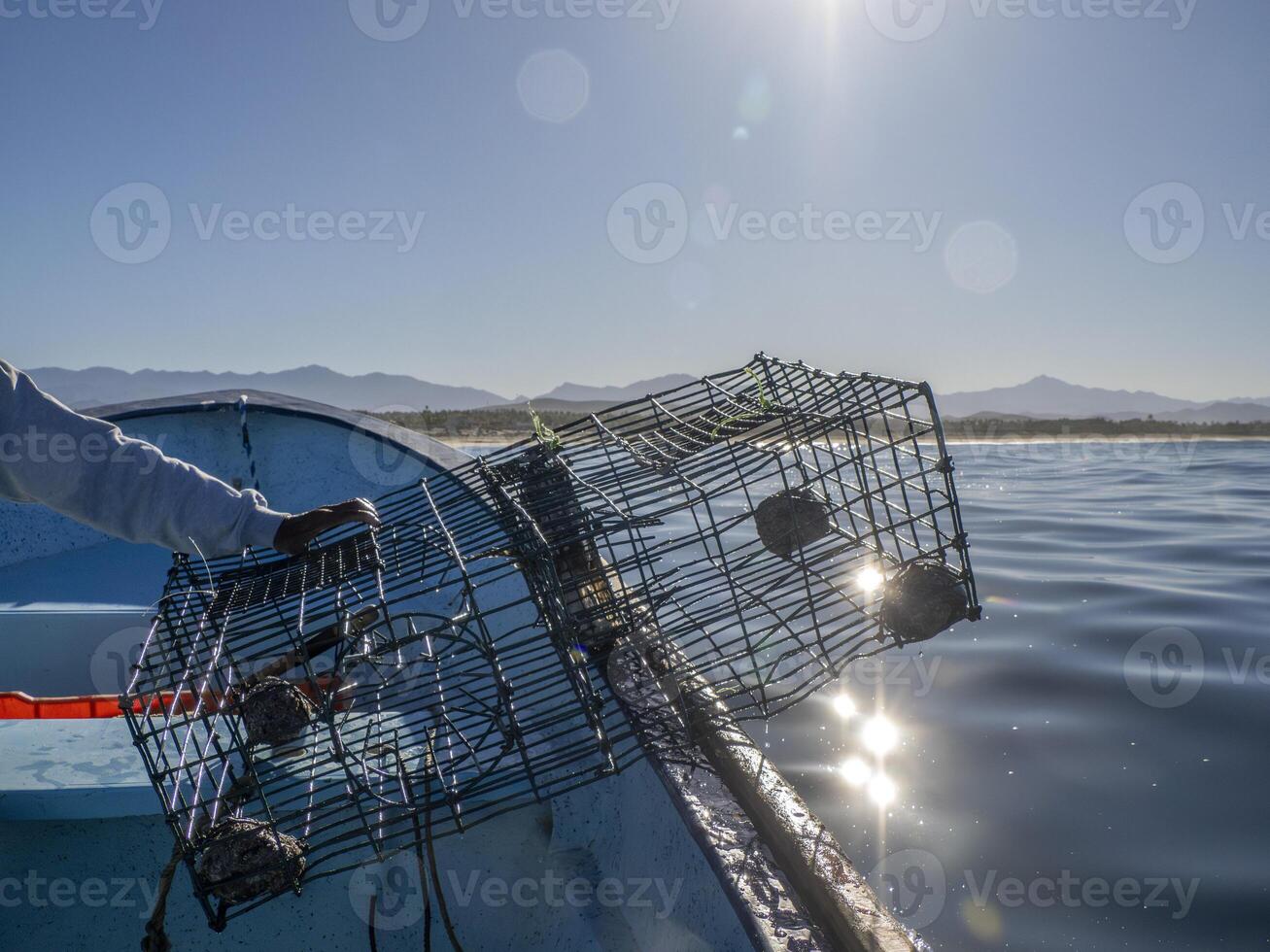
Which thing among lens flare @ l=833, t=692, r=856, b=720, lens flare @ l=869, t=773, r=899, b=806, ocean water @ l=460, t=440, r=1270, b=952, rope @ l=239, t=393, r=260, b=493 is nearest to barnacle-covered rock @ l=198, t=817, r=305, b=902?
ocean water @ l=460, t=440, r=1270, b=952

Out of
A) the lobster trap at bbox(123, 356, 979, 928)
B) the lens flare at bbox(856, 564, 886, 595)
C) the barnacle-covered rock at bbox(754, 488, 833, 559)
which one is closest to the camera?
the lobster trap at bbox(123, 356, 979, 928)

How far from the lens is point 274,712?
67.4 inches

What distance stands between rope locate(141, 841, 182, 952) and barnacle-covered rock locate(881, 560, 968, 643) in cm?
149

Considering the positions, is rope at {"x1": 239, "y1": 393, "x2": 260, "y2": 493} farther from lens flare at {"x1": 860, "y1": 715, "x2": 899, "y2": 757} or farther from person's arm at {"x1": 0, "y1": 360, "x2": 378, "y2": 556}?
A: lens flare at {"x1": 860, "y1": 715, "x2": 899, "y2": 757}

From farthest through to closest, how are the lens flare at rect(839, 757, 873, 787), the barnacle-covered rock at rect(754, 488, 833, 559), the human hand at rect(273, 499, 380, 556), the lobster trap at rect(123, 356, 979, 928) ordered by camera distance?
the lens flare at rect(839, 757, 873, 787) < the barnacle-covered rock at rect(754, 488, 833, 559) < the human hand at rect(273, 499, 380, 556) < the lobster trap at rect(123, 356, 979, 928)

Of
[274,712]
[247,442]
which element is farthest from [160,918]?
[247,442]

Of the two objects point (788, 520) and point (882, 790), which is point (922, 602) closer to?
point (788, 520)

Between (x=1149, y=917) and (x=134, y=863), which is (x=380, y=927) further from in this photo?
(x=1149, y=917)

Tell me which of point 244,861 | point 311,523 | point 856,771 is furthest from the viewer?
point 856,771

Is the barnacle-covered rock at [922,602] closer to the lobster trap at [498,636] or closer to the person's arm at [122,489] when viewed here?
the lobster trap at [498,636]

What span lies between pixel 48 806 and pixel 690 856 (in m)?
1.42

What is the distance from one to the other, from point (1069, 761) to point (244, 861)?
3080 mm

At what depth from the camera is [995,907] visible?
2.51 metres

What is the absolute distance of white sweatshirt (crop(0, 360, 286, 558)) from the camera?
65.7 inches
